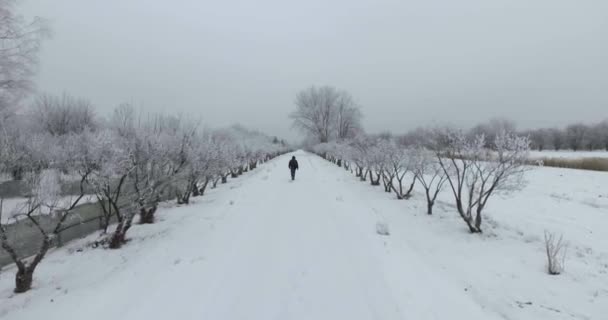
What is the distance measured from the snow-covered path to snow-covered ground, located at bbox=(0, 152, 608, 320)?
26mm

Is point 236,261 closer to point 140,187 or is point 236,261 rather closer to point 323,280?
point 323,280

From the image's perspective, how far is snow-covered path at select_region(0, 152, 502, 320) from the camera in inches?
156

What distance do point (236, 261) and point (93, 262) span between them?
3.87 m

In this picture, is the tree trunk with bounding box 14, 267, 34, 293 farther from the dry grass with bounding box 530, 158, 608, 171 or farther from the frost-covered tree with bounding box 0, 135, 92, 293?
the dry grass with bounding box 530, 158, 608, 171

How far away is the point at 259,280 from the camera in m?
4.77

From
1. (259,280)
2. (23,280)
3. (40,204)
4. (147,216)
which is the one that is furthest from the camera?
(147,216)

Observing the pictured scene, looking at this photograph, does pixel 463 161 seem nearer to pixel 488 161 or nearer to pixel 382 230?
pixel 488 161

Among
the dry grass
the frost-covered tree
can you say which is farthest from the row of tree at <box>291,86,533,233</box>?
the dry grass

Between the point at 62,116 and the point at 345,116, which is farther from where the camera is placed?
the point at 345,116

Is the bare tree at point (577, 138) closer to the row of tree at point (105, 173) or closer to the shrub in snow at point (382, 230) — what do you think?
the shrub in snow at point (382, 230)

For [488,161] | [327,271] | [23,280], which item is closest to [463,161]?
[488,161]

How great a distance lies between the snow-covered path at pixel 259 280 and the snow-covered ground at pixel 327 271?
3cm

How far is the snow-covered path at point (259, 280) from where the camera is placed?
3.96 metres

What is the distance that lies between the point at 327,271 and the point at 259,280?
4.39 feet
